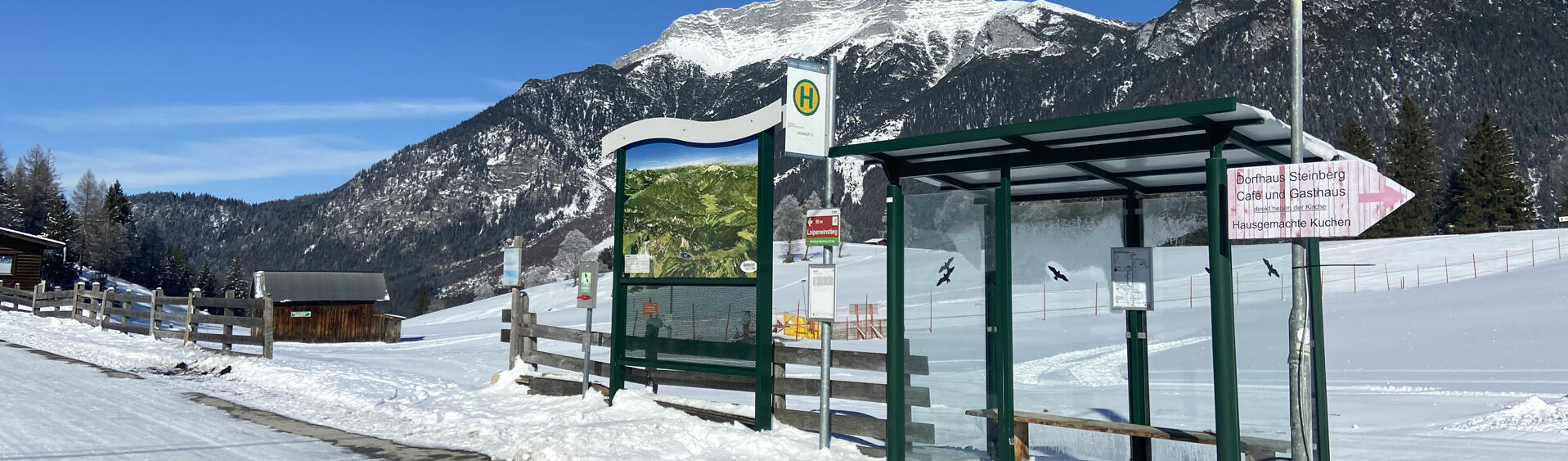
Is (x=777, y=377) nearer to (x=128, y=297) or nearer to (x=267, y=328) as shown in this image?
(x=267, y=328)

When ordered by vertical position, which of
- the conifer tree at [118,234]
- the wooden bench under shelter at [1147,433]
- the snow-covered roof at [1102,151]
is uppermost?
the conifer tree at [118,234]

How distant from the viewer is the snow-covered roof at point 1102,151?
625 centimetres

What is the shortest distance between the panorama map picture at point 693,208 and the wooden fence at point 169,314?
9865 millimetres

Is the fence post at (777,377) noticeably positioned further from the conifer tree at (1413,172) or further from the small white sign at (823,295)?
the conifer tree at (1413,172)

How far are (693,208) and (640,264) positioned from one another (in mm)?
948

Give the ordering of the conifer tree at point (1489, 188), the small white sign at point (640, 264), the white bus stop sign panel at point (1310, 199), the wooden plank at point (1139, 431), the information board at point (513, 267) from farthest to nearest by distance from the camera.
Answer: the conifer tree at point (1489, 188), the information board at point (513, 267), the small white sign at point (640, 264), the wooden plank at point (1139, 431), the white bus stop sign panel at point (1310, 199)

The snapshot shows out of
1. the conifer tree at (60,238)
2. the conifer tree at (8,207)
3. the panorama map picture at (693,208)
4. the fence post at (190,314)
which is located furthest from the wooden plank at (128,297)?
the conifer tree at (8,207)

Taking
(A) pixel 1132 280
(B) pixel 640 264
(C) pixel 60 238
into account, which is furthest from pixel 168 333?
(C) pixel 60 238

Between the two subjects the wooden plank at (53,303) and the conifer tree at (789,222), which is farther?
the conifer tree at (789,222)

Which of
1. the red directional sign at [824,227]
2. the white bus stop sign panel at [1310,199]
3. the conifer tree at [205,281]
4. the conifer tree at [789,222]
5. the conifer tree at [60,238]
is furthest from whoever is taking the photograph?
the conifer tree at [789,222]

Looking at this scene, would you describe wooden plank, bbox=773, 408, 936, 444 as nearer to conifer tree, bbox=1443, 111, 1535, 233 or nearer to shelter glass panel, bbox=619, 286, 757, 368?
shelter glass panel, bbox=619, 286, 757, 368

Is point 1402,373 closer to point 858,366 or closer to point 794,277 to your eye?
point 858,366

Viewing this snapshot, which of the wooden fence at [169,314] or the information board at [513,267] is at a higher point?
the information board at [513,267]

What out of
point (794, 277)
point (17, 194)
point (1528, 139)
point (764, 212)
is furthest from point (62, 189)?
point (1528, 139)
